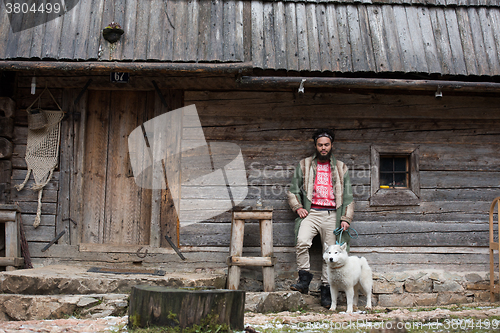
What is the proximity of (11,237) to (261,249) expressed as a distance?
3.08 meters

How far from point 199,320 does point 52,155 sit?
3605mm

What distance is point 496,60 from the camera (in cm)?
579

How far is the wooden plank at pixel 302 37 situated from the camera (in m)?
5.55

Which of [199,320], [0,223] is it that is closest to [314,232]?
[199,320]

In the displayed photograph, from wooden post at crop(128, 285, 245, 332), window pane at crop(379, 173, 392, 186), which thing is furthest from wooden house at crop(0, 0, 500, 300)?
wooden post at crop(128, 285, 245, 332)

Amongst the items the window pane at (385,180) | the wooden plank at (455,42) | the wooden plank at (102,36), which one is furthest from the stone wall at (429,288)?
the wooden plank at (102,36)

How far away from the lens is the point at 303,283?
5223mm

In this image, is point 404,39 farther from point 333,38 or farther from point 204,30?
point 204,30

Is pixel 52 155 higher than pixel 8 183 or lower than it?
higher

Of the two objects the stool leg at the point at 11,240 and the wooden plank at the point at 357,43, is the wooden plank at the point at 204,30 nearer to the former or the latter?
the wooden plank at the point at 357,43

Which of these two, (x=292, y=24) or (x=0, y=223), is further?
(x=292, y=24)

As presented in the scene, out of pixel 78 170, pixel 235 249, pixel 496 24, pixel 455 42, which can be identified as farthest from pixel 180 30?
pixel 496 24

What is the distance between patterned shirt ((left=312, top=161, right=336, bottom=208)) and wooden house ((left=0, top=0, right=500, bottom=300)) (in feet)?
1.31

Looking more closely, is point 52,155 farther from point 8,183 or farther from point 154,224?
point 154,224
